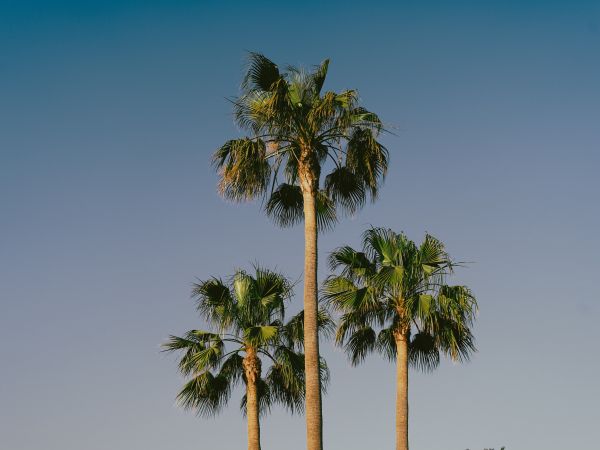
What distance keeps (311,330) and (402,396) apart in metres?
6.74

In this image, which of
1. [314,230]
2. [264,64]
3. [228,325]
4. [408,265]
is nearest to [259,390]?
[228,325]

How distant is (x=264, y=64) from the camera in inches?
933

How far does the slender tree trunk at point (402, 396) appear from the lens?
88.7ft

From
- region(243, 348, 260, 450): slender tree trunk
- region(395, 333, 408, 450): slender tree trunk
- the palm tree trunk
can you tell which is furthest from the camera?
region(243, 348, 260, 450): slender tree trunk

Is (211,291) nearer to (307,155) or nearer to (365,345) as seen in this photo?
(365,345)

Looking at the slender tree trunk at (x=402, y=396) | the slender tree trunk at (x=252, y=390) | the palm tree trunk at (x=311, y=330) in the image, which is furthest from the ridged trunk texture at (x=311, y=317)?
the slender tree trunk at (x=252, y=390)

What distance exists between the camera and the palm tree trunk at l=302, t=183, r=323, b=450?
20609 mm

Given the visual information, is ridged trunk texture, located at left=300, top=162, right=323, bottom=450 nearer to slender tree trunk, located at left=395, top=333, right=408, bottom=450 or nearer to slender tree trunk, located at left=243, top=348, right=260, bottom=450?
slender tree trunk, located at left=395, top=333, right=408, bottom=450

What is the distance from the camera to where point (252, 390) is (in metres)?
28.8

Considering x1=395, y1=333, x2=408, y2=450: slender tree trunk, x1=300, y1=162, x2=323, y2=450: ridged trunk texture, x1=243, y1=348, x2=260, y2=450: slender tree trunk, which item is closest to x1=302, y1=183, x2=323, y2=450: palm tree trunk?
x1=300, y1=162, x2=323, y2=450: ridged trunk texture

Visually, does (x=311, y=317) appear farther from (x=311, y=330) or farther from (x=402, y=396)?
(x=402, y=396)

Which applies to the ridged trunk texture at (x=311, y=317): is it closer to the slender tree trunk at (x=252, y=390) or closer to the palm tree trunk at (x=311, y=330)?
the palm tree trunk at (x=311, y=330)

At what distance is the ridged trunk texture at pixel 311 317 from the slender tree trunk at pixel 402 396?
620cm

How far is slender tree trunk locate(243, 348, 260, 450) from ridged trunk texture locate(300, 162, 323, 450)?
7059mm
